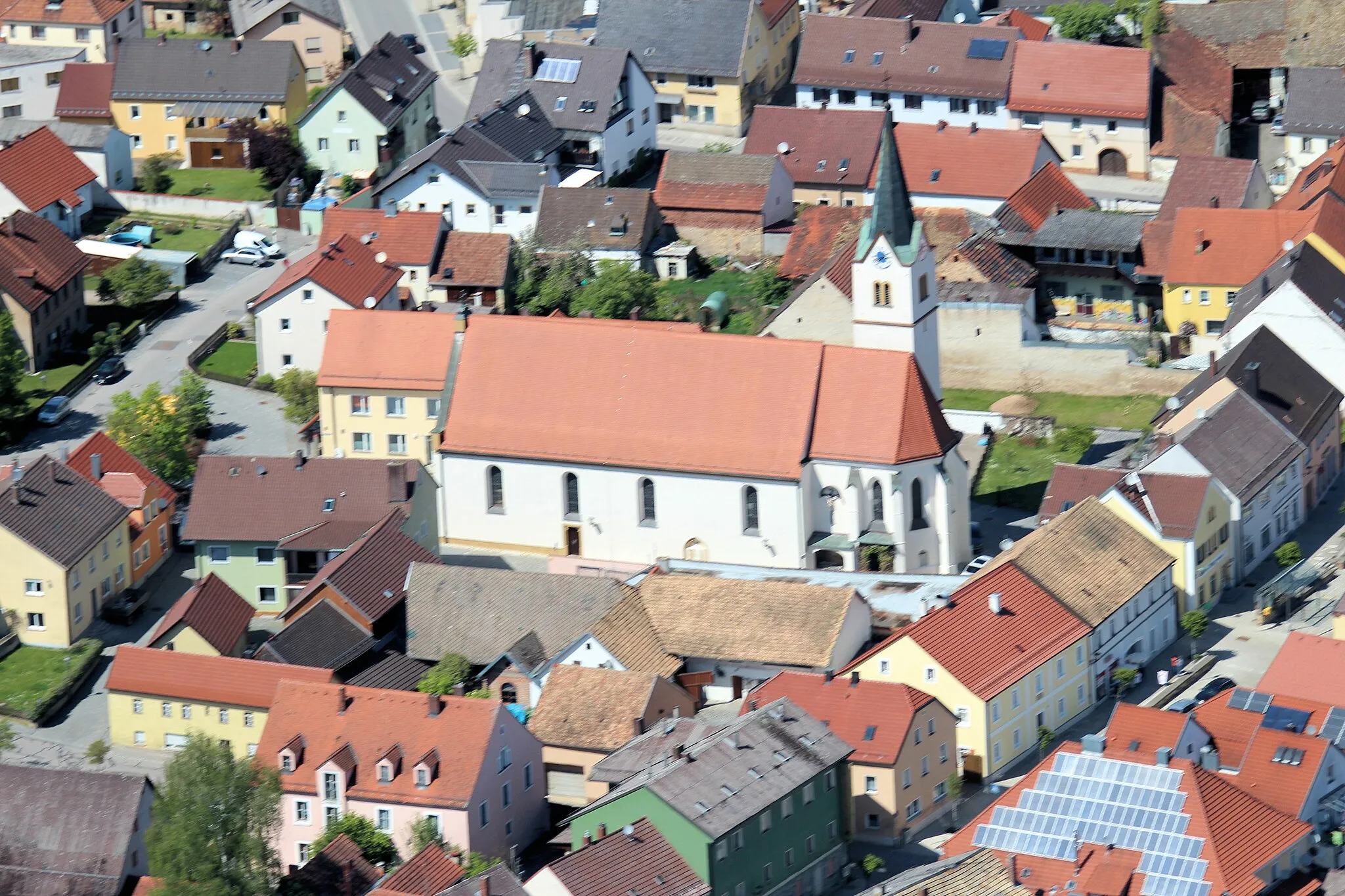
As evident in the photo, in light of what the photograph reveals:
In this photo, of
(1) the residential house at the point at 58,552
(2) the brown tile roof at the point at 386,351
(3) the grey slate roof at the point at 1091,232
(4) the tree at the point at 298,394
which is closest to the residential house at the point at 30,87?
(4) the tree at the point at 298,394

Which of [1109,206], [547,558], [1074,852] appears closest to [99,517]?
[547,558]

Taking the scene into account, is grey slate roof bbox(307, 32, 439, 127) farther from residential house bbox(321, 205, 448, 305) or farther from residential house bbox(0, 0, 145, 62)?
residential house bbox(321, 205, 448, 305)

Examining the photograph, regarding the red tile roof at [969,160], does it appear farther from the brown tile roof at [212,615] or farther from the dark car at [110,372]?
the brown tile roof at [212,615]

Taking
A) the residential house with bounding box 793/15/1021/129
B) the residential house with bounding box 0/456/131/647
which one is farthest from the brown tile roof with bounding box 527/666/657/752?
the residential house with bounding box 793/15/1021/129

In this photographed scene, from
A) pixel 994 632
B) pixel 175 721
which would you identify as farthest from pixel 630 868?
pixel 175 721

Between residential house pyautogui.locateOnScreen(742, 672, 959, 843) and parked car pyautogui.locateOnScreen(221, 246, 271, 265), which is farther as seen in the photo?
parked car pyautogui.locateOnScreen(221, 246, 271, 265)
